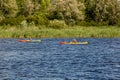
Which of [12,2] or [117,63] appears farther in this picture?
[12,2]

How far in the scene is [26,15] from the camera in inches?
3745

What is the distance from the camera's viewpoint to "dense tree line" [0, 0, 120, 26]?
85562 mm

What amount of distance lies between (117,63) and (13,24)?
172ft

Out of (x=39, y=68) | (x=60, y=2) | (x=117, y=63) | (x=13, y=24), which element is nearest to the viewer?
(x=39, y=68)

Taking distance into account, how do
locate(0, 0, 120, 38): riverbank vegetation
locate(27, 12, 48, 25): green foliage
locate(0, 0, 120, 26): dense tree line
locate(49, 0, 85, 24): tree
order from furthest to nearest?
locate(49, 0, 85, 24): tree → locate(0, 0, 120, 26): dense tree line → locate(0, 0, 120, 38): riverbank vegetation → locate(27, 12, 48, 25): green foliage

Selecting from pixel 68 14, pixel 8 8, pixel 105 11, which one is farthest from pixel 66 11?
pixel 8 8

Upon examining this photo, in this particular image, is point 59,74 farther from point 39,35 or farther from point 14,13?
point 14,13

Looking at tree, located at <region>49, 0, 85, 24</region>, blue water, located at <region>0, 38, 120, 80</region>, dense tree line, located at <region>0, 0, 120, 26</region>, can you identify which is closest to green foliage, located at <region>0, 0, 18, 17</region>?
dense tree line, located at <region>0, 0, 120, 26</region>

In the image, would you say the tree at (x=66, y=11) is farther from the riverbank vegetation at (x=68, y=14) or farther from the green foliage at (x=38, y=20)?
the green foliage at (x=38, y=20)

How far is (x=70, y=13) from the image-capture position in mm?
87812

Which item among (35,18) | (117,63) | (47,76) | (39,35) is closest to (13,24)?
(35,18)

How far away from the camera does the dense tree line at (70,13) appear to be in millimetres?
85562

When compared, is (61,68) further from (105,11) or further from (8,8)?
(8,8)

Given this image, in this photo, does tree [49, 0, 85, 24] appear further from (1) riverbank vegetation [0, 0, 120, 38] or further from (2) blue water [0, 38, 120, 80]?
(2) blue water [0, 38, 120, 80]
